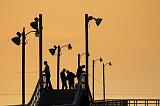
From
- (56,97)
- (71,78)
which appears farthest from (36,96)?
(71,78)

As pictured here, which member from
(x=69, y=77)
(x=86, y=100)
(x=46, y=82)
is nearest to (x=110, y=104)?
(x=69, y=77)

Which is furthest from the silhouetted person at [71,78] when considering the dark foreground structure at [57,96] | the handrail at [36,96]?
the handrail at [36,96]

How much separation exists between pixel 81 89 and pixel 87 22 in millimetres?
4139

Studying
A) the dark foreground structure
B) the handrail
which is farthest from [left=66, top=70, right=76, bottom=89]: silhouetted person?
the handrail

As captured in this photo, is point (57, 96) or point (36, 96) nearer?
point (36, 96)

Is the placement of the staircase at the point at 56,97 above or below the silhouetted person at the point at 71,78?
below

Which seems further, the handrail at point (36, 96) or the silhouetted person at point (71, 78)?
the silhouetted person at point (71, 78)

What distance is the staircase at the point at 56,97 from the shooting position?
114ft

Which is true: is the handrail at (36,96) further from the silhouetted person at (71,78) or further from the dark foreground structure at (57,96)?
the silhouetted person at (71,78)

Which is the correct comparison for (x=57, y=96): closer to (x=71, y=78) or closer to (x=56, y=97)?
(x=56, y=97)

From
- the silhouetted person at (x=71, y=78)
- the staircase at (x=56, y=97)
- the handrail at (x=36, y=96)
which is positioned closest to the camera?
the handrail at (x=36, y=96)

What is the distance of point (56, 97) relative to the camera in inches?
1409

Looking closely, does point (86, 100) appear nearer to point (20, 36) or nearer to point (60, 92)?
point (60, 92)

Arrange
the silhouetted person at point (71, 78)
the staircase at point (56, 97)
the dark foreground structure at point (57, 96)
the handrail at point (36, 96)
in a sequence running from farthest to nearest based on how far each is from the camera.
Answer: the silhouetted person at point (71, 78) < the staircase at point (56, 97) < the handrail at point (36, 96) < the dark foreground structure at point (57, 96)
